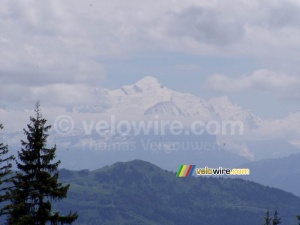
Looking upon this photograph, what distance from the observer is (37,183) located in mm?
38719

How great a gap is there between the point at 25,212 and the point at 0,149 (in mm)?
5647

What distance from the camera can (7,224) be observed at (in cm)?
4241

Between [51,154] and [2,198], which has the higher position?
[51,154]

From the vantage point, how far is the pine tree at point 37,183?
3875 centimetres

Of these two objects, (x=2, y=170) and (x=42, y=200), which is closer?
(x=42, y=200)

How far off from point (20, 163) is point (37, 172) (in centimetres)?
131

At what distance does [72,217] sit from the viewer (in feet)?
129

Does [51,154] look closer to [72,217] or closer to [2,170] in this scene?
[72,217]

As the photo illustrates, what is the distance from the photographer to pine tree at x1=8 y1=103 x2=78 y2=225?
38.8 metres

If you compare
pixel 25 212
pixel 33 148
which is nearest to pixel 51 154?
pixel 33 148

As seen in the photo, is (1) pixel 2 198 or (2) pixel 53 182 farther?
(1) pixel 2 198

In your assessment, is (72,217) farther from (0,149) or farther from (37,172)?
(0,149)

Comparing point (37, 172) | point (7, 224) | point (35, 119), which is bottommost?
point (7, 224)

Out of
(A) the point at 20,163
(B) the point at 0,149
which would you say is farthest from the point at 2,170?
(A) the point at 20,163
